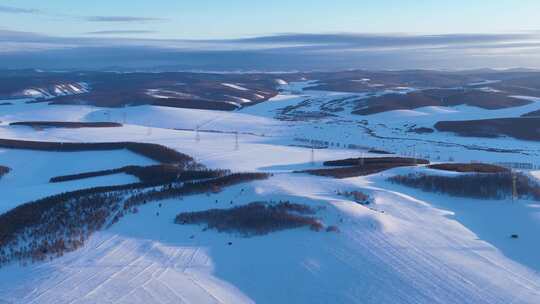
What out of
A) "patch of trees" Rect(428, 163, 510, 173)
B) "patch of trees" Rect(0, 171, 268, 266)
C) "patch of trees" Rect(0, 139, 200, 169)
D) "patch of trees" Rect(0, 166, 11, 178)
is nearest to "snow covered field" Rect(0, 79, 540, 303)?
"patch of trees" Rect(0, 171, 268, 266)

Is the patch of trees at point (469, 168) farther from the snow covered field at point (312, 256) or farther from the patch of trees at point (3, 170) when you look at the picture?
the patch of trees at point (3, 170)

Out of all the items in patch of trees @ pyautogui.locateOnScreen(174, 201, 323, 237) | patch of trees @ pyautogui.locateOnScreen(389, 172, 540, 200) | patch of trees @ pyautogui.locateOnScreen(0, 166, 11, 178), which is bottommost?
patch of trees @ pyautogui.locateOnScreen(0, 166, 11, 178)

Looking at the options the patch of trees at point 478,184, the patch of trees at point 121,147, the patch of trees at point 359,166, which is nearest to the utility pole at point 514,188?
the patch of trees at point 478,184

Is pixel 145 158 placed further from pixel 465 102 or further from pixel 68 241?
pixel 465 102

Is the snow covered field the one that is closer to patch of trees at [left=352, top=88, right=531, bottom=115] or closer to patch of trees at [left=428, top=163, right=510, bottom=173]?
patch of trees at [left=428, top=163, right=510, bottom=173]

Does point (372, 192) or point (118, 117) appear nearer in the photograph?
point (372, 192)

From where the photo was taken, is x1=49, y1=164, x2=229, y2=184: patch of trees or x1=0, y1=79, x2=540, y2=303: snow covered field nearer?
x1=0, y1=79, x2=540, y2=303: snow covered field

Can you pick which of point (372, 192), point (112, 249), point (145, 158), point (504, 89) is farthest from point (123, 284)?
point (504, 89)
